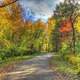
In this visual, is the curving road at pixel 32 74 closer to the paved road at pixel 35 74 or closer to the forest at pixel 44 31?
the paved road at pixel 35 74

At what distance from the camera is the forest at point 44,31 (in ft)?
129

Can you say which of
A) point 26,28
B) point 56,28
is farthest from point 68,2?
point 56,28

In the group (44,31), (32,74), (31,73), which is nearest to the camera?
(32,74)

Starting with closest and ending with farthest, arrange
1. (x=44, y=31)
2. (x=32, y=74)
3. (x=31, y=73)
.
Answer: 1. (x=32, y=74)
2. (x=31, y=73)
3. (x=44, y=31)

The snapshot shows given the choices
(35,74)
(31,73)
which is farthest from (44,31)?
(35,74)

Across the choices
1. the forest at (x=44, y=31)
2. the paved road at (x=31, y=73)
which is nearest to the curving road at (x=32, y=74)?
the paved road at (x=31, y=73)

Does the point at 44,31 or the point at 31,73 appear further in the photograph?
the point at 44,31

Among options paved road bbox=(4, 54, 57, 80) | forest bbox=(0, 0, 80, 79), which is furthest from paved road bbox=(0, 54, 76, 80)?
forest bbox=(0, 0, 80, 79)

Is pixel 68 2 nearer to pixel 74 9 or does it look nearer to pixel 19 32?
pixel 74 9

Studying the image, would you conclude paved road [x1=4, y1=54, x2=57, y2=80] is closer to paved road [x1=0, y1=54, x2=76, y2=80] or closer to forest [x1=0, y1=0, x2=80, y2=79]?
paved road [x1=0, y1=54, x2=76, y2=80]

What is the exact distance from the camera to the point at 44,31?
335 feet

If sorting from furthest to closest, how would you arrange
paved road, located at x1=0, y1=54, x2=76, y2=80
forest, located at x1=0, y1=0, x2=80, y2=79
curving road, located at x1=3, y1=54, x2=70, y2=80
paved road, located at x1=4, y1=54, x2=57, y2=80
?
forest, located at x1=0, y1=0, x2=80, y2=79 < paved road, located at x1=4, y1=54, x2=57, y2=80 < curving road, located at x1=3, y1=54, x2=70, y2=80 < paved road, located at x1=0, y1=54, x2=76, y2=80

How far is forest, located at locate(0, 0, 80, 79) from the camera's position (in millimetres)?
39281

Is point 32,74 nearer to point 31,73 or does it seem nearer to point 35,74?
point 35,74
